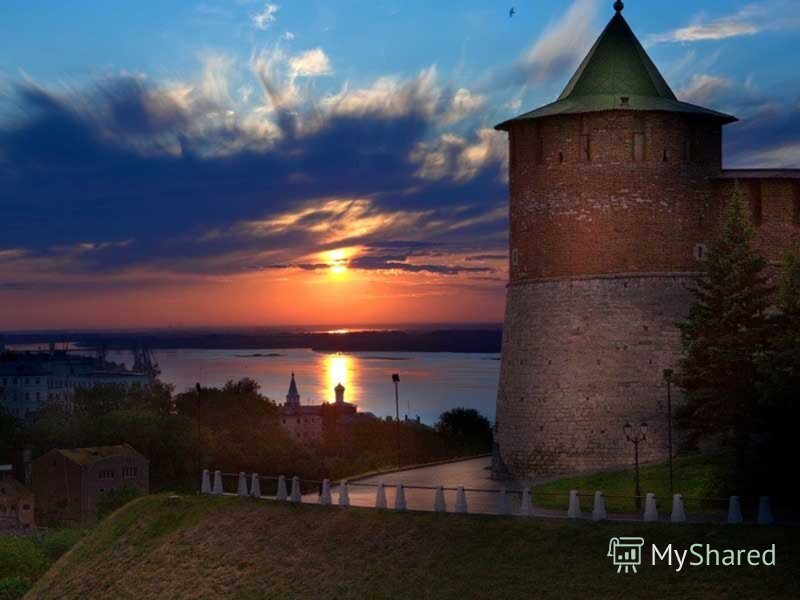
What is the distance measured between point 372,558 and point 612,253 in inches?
604

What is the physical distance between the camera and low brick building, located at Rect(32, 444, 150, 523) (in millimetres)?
96250

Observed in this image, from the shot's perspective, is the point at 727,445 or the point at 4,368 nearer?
the point at 727,445

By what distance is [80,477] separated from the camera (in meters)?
97.2

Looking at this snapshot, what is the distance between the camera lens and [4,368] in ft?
638

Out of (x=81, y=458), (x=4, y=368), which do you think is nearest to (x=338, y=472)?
(x=81, y=458)

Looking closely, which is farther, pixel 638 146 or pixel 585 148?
pixel 585 148

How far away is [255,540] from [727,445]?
14044 millimetres

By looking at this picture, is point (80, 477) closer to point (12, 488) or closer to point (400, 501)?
point (12, 488)

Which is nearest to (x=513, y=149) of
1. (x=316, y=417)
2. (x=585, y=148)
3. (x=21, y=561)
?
(x=585, y=148)

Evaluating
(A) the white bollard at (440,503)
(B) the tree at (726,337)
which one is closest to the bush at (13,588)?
(A) the white bollard at (440,503)

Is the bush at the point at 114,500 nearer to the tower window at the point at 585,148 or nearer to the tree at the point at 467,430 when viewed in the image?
the tree at the point at 467,430

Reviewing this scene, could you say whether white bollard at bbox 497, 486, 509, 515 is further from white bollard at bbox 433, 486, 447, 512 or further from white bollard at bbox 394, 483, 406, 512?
white bollard at bbox 394, 483, 406, 512

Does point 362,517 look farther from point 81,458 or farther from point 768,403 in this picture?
point 81,458

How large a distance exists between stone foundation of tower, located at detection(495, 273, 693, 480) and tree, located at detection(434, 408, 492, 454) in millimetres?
36134
